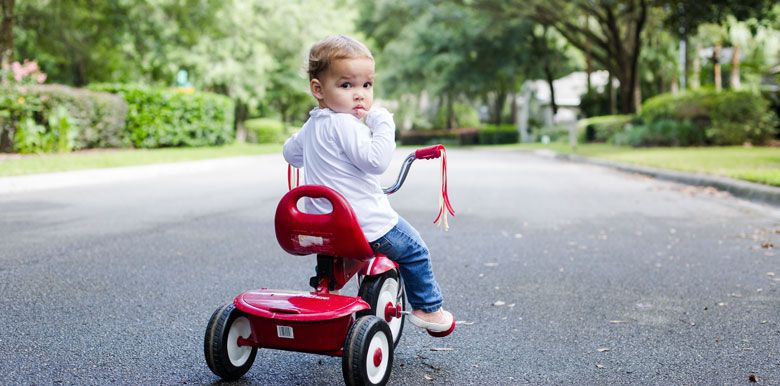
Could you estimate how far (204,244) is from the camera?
21.1ft

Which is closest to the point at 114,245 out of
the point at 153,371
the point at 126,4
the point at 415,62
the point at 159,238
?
the point at 159,238

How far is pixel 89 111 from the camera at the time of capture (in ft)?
58.8

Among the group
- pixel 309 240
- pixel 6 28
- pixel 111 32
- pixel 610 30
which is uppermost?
pixel 111 32

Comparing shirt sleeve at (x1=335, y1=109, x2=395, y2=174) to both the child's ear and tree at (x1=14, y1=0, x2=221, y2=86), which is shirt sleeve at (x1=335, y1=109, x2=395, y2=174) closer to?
the child's ear

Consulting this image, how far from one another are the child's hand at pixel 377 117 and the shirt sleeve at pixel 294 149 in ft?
1.08

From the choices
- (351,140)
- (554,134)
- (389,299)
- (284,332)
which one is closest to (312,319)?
(284,332)

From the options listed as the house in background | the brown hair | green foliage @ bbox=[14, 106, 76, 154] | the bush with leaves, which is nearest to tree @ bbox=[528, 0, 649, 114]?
the house in background

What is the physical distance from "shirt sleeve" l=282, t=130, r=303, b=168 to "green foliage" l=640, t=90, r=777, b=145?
21770mm

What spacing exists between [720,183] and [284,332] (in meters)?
9.87

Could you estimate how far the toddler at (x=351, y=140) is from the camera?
2.88m

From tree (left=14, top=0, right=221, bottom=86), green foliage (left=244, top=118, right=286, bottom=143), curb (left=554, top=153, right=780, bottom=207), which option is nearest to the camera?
curb (left=554, top=153, right=780, bottom=207)

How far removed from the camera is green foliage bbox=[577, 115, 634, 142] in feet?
92.8

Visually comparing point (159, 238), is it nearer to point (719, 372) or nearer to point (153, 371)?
point (153, 371)

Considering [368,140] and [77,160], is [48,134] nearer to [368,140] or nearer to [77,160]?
[77,160]
